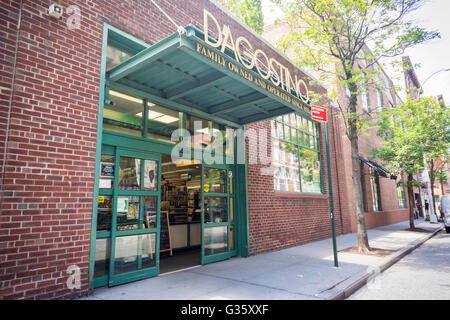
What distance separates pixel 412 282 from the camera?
575cm

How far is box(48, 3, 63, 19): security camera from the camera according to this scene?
4.23 metres

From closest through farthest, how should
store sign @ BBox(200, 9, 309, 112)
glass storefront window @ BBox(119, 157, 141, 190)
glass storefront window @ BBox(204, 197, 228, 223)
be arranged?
store sign @ BBox(200, 9, 309, 112)
glass storefront window @ BBox(119, 157, 141, 190)
glass storefront window @ BBox(204, 197, 228, 223)

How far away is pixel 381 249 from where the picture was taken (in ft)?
30.6

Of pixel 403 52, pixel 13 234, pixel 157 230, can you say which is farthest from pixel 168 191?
pixel 403 52

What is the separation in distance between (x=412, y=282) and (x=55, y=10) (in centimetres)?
806

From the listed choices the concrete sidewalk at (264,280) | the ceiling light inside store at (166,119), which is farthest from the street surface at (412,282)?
the ceiling light inside store at (166,119)

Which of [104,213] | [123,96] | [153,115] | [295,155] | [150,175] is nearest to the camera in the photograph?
[104,213]

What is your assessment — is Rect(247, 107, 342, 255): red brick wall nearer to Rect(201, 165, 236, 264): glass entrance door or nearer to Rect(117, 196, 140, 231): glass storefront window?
Rect(201, 165, 236, 264): glass entrance door

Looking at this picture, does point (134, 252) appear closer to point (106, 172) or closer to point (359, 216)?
point (106, 172)

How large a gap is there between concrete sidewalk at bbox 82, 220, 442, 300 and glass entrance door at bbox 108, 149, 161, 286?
1.00 ft

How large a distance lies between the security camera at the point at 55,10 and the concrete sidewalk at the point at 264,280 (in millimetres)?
4301

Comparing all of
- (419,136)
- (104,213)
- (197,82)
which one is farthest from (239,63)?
(419,136)

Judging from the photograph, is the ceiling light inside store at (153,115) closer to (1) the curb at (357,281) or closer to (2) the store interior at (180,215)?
(2) the store interior at (180,215)

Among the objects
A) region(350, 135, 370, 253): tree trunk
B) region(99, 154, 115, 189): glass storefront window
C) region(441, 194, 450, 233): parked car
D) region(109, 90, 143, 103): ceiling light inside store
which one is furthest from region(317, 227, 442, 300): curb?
region(441, 194, 450, 233): parked car
